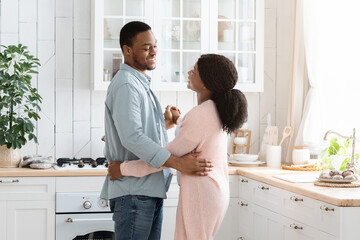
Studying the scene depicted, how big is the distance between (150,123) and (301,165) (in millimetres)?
1722

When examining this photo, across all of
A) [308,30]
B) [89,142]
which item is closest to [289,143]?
[308,30]

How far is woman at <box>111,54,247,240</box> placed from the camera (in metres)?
2.28

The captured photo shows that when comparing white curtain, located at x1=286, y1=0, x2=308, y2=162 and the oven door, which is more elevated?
white curtain, located at x1=286, y1=0, x2=308, y2=162

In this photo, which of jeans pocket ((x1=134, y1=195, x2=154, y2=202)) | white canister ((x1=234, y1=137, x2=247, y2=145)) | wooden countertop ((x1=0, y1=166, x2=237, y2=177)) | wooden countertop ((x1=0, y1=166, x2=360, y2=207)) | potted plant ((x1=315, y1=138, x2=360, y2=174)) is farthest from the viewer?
white canister ((x1=234, y1=137, x2=247, y2=145))

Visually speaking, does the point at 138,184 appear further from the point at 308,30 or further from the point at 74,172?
the point at 308,30

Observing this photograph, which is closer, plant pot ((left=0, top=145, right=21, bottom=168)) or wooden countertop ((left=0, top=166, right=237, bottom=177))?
wooden countertop ((left=0, top=166, right=237, bottom=177))

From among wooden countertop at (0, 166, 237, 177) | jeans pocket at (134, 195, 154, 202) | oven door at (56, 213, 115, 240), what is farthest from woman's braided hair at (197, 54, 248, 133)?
oven door at (56, 213, 115, 240)

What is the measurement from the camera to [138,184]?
2.35 meters

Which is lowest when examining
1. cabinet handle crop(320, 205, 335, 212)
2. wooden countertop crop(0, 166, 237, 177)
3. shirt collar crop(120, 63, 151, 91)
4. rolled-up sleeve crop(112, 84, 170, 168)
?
cabinet handle crop(320, 205, 335, 212)

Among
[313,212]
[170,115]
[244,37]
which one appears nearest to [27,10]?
[244,37]

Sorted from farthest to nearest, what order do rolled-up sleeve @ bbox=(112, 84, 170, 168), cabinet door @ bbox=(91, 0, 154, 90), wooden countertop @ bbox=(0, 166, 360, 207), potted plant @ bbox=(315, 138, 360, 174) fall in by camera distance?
1. cabinet door @ bbox=(91, 0, 154, 90)
2. potted plant @ bbox=(315, 138, 360, 174)
3. wooden countertop @ bbox=(0, 166, 360, 207)
4. rolled-up sleeve @ bbox=(112, 84, 170, 168)

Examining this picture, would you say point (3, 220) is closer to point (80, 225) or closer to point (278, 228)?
point (80, 225)

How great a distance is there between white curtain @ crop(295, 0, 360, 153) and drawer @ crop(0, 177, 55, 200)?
5.67 feet

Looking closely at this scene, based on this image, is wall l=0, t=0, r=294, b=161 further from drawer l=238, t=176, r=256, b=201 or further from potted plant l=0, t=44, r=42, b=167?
drawer l=238, t=176, r=256, b=201
